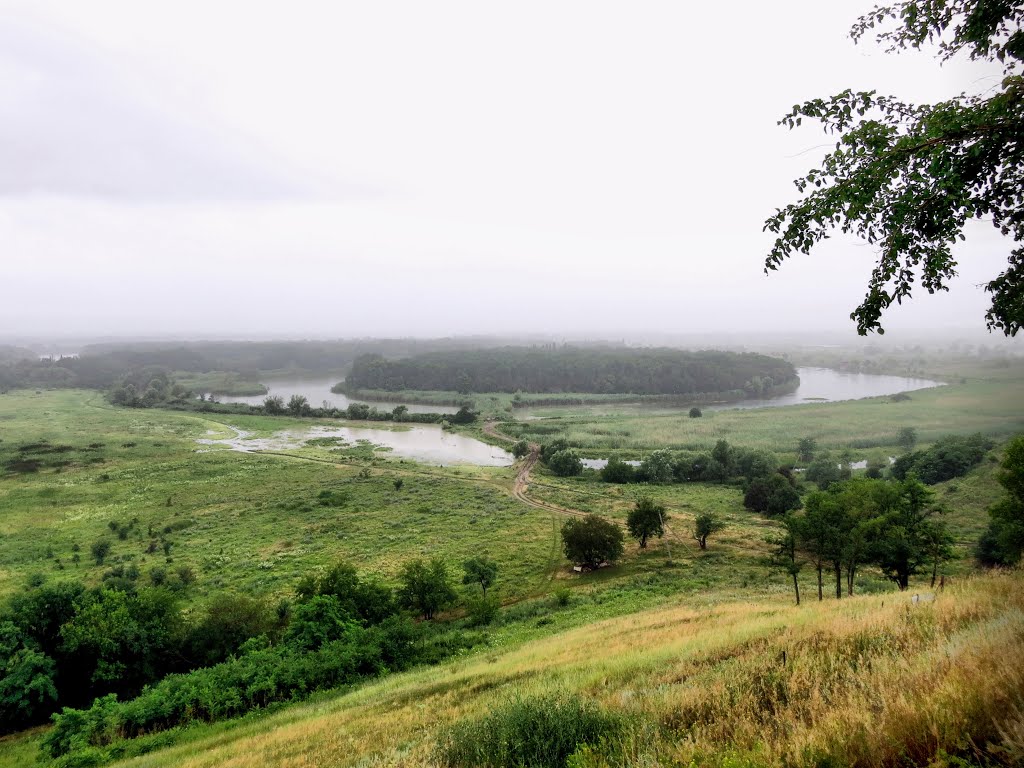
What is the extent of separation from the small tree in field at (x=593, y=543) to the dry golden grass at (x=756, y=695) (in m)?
14.2

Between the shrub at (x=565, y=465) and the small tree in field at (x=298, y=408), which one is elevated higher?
the small tree in field at (x=298, y=408)

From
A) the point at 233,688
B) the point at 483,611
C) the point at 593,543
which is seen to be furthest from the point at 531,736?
the point at 593,543

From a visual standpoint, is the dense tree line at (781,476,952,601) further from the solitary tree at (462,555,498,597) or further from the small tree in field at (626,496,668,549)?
the solitary tree at (462,555,498,597)

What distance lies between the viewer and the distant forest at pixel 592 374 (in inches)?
4815

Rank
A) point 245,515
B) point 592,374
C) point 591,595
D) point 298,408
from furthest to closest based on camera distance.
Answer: point 592,374 → point 298,408 → point 245,515 → point 591,595

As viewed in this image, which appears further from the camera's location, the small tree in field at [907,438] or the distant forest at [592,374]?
the distant forest at [592,374]

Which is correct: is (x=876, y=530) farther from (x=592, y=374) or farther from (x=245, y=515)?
(x=592, y=374)

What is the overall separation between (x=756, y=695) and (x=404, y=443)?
235 feet

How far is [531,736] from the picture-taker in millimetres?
5109

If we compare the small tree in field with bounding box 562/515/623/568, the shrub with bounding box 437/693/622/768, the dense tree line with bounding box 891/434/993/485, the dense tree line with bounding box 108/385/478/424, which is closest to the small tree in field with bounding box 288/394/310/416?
the dense tree line with bounding box 108/385/478/424

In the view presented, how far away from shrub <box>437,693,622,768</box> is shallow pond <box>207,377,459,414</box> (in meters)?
102

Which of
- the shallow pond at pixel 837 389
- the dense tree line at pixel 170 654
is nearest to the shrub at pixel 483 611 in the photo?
the dense tree line at pixel 170 654

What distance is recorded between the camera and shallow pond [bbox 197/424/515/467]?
64.2 metres

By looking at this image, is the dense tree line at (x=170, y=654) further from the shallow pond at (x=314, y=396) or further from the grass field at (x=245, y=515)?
the shallow pond at (x=314, y=396)
